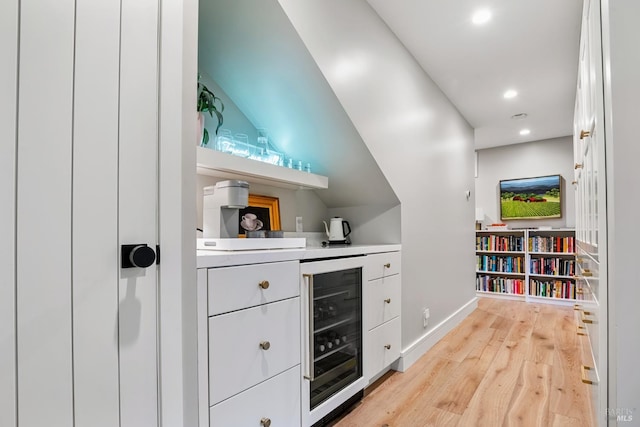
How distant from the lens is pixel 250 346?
4.25ft

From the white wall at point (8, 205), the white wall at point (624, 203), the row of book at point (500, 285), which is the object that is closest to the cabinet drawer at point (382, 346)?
the white wall at point (624, 203)

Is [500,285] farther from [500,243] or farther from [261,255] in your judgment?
[261,255]

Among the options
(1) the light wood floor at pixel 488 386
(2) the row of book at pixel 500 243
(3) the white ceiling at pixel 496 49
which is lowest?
(1) the light wood floor at pixel 488 386

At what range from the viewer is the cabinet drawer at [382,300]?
2.06 metres

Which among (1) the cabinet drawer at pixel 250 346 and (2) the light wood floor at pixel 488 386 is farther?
(2) the light wood floor at pixel 488 386

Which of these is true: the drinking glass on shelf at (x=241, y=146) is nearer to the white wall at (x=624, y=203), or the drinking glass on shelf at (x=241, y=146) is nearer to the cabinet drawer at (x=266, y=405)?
the cabinet drawer at (x=266, y=405)

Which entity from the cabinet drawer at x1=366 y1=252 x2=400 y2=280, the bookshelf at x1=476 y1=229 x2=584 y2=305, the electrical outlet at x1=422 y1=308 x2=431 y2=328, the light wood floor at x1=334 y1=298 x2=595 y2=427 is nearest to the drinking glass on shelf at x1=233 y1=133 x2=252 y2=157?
the cabinet drawer at x1=366 y1=252 x2=400 y2=280

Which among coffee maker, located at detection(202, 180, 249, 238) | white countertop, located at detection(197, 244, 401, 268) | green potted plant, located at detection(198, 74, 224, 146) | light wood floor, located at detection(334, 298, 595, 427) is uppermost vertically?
green potted plant, located at detection(198, 74, 224, 146)

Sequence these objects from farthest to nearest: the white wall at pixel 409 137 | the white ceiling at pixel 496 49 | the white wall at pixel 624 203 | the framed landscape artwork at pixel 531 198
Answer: the framed landscape artwork at pixel 531 198 < the white ceiling at pixel 496 49 < the white wall at pixel 409 137 < the white wall at pixel 624 203

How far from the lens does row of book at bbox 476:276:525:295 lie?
4.91 metres

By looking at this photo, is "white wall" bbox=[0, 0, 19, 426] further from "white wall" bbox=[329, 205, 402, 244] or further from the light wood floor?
"white wall" bbox=[329, 205, 402, 244]

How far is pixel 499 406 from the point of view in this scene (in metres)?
1.90

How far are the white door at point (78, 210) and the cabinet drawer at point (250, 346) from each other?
233 mm

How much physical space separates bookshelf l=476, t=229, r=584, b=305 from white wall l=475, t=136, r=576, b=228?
1.37 feet
